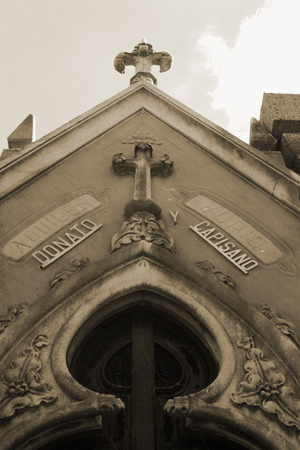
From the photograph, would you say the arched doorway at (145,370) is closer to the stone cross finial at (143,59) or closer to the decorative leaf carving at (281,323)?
the decorative leaf carving at (281,323)

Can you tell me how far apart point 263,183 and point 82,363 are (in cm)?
295

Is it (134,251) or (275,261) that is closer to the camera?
(134,251)

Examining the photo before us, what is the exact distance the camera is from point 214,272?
5637mm

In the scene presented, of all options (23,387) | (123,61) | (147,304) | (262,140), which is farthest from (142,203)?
(123,61)

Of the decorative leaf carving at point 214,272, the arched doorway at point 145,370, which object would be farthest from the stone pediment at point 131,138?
the arched doorway at point 145,370

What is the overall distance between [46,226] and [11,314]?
4.44 ft

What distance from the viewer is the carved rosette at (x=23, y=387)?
439 cm

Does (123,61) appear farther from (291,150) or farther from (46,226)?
(46,226)

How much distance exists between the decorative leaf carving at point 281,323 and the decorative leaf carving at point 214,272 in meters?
0.34

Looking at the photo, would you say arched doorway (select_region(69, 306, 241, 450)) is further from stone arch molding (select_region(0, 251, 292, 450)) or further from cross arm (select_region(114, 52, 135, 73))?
cross arm (select_region(114, 52, 135, 73))

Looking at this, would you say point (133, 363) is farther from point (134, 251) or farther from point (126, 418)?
point (134, 251)

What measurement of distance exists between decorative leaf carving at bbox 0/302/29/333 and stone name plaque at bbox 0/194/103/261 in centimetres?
75

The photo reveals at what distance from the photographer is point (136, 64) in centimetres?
955

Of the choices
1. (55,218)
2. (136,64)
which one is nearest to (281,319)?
(55,218)
